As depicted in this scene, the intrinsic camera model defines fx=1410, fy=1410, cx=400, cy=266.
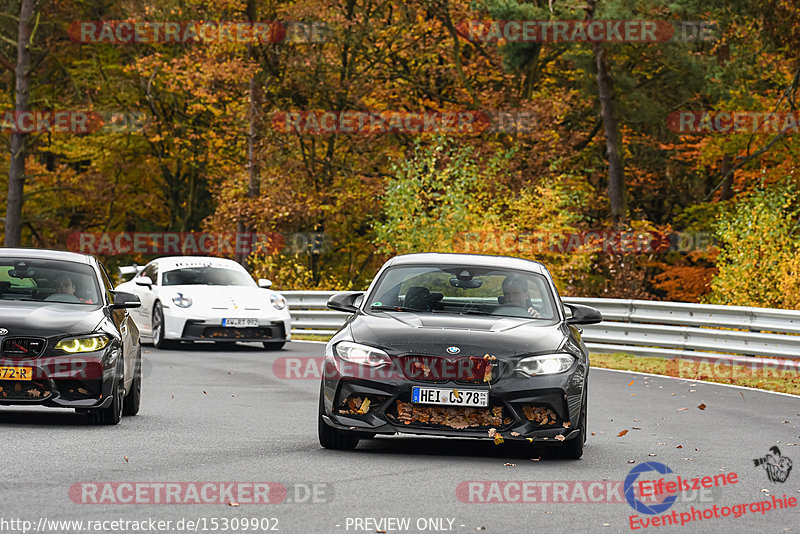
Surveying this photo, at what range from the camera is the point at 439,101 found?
43031 mm

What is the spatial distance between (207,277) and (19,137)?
26.3m

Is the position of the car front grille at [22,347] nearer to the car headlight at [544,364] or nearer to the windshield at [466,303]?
the windshield at [466,303]

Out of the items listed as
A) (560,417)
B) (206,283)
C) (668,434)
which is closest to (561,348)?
(560,417)

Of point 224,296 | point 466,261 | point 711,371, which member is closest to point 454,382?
point 466,261

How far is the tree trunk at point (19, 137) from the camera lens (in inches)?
1924

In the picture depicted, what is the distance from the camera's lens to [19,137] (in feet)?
162

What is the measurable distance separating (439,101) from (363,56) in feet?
8.80

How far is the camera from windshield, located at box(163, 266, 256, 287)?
25.0 meters

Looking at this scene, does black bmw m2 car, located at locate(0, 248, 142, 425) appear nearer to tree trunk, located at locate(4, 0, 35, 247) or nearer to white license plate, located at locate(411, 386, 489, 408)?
white license plate, located at locate(411, 386, 489, 408)

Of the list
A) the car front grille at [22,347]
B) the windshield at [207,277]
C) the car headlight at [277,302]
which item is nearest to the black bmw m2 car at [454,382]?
the car front grille at [22,347]

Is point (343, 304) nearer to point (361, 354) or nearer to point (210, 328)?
point (361, 354)

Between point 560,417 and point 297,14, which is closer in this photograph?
point 560,417

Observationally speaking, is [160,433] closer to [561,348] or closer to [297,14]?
[561,348]

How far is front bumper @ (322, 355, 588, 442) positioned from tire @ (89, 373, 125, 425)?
251cm
